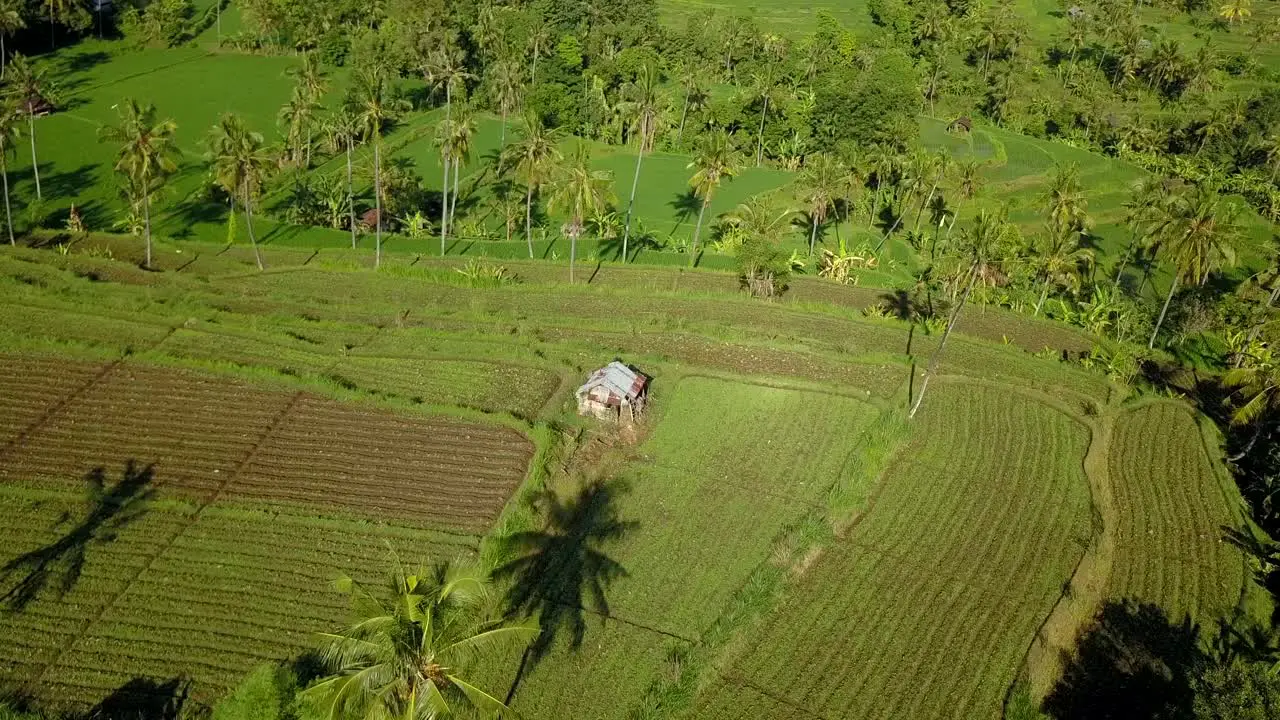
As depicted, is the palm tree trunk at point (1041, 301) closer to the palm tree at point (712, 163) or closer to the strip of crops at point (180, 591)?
the palm tree at point (712, 163)

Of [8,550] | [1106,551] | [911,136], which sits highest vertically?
[911,136]

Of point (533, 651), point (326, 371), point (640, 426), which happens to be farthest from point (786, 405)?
point (326, 371)

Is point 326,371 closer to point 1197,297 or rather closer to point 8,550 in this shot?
point 8,550

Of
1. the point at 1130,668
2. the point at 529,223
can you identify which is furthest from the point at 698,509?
the point at 529,223

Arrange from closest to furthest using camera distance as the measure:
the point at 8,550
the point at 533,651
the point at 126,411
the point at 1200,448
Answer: the point at 533,651 → the point at 8,550 → the point at 126,411 → the point at 1200,448

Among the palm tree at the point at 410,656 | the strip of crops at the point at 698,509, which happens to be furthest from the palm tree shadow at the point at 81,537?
the strip of crops at the point at 698,509

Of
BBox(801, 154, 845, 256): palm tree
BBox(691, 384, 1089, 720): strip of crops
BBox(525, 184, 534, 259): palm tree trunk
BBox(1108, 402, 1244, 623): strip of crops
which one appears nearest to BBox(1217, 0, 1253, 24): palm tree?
BBox(801, 154, 845, 256): palm tree
